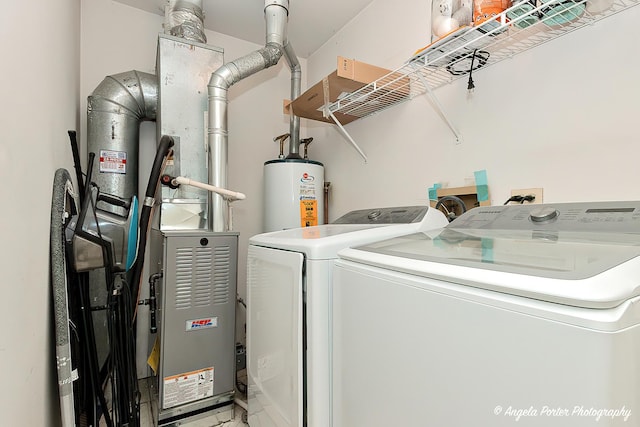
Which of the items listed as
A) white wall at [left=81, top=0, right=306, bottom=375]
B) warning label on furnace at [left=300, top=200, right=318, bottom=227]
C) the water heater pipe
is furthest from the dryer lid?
white wall at [left=81, top=0, right=306, bottom=375]

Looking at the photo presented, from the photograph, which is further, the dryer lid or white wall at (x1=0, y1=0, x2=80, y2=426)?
white wall at (x1=0, y1=0, x2=80, y2=426)

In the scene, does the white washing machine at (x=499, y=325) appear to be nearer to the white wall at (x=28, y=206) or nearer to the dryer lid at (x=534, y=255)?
the dryer lid at (x=534, y=255)

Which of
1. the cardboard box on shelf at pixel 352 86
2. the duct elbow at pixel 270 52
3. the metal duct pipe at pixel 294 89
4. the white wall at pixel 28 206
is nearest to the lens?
the white wall at pixel 28 206

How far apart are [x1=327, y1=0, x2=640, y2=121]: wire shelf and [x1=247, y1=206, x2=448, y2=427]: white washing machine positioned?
670 millimetres

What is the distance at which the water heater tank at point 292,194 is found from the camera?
2311 mm

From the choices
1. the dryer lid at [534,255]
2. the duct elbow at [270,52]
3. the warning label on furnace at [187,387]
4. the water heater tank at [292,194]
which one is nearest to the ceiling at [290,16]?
the duct elbow at [270,52]

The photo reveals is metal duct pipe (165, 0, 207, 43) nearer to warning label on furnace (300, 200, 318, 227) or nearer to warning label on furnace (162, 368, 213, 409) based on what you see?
warning label on furnace (300, 200, 318, 227)

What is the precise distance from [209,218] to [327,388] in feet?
4.29

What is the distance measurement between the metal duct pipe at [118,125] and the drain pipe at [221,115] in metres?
0.47

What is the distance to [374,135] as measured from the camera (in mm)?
2234

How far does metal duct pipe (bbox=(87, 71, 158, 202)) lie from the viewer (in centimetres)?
200

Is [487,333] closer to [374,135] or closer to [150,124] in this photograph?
[374,135]

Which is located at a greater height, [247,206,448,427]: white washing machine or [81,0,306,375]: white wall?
[81,0,306,375]: white wall

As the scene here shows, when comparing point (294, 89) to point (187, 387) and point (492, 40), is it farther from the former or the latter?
point (187, 387)
